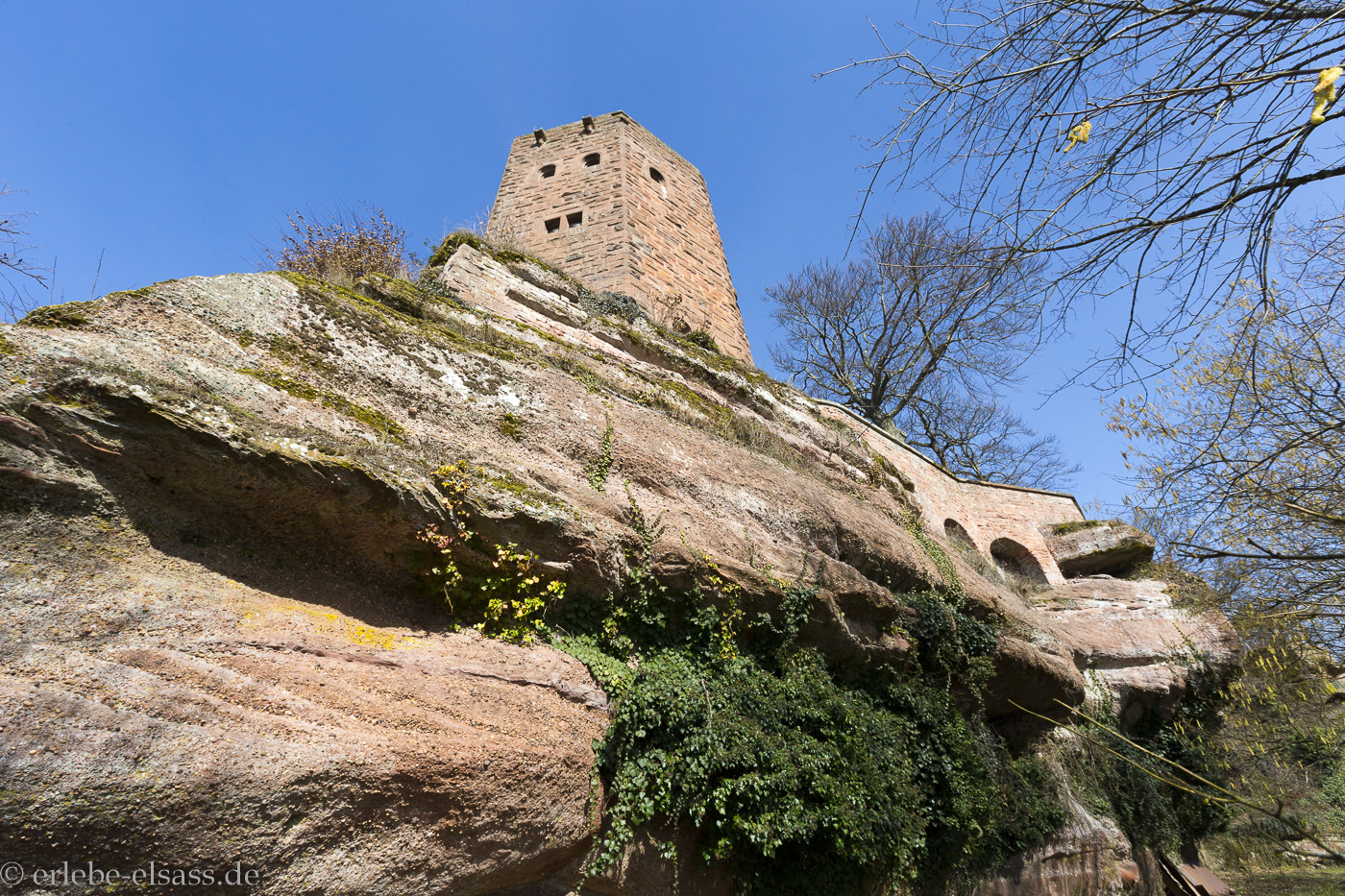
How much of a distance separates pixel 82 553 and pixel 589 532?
2.57m

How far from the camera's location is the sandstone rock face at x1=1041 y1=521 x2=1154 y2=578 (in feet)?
43.3

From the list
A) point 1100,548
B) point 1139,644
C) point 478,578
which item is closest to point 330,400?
point 478,578

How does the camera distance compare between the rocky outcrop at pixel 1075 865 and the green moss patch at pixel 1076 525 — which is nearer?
the rocky outcrop at pixel 1075 865

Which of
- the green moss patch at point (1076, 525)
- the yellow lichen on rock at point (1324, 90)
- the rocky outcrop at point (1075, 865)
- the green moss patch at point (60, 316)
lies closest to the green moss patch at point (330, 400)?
the green moss patch at point (60, 316)

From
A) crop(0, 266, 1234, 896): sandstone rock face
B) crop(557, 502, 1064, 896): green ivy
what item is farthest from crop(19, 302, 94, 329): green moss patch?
crop(557, 502, 1064, 896): green ivy

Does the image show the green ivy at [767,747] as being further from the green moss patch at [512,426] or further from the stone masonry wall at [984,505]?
the stone masonry wall at [984,505]

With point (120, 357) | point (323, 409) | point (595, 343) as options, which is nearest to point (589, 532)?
point (323, 409)

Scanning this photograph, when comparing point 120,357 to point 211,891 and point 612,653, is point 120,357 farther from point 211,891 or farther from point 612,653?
point 612,653

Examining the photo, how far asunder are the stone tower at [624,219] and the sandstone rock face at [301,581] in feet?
18.8

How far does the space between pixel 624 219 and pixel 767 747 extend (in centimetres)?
941

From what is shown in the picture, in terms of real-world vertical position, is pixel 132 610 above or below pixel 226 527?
below

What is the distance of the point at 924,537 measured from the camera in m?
8.79

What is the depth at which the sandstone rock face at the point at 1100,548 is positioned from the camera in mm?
13188

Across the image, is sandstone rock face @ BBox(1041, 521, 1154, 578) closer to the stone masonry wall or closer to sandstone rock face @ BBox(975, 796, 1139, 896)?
the stone masonry wall
